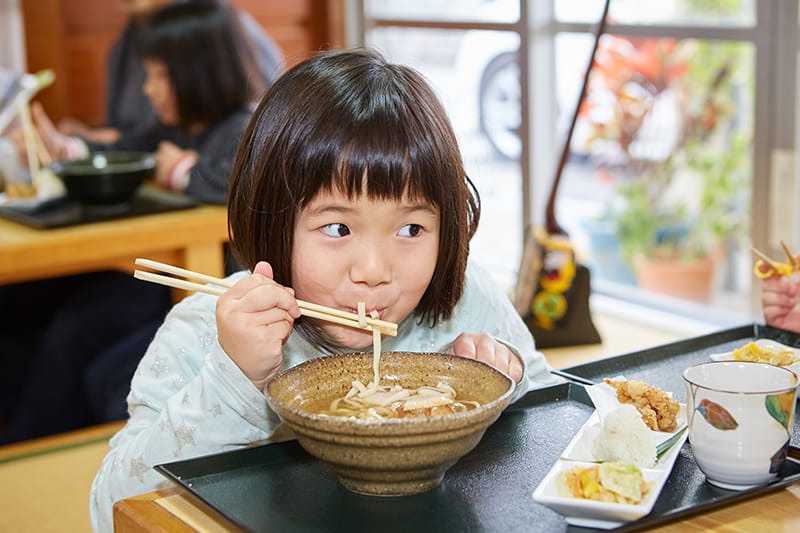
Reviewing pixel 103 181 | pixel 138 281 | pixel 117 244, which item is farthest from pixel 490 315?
pixel 138 281

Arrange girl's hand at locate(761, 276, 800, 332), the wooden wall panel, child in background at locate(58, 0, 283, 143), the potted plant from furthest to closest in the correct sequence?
the wooden wall panel, child in background at locate(58, 0, 283, 143), the potted plant, girl's hand at locate(761, 276, 800, 332)

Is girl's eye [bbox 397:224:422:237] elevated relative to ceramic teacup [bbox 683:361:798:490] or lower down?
elevated

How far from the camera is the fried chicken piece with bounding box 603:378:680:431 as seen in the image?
1137 millimetres

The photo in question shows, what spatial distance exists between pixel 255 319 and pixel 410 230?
0.74ft

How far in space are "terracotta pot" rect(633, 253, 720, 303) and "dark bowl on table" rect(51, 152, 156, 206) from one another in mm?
1371

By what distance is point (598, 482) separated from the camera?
0.97 m

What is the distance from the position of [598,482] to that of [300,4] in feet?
11.5

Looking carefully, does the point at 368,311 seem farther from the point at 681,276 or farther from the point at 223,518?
the point at 681,276

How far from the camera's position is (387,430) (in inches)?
36.7

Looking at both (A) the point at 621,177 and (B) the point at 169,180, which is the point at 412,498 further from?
(A) the point at 621,177

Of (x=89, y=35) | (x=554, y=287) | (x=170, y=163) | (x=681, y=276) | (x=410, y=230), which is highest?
(x=89, y=35)

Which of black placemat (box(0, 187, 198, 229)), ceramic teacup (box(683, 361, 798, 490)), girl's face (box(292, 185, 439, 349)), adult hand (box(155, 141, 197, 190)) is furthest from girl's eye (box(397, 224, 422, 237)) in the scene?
adult hand (box(155, 141, 197, 190))

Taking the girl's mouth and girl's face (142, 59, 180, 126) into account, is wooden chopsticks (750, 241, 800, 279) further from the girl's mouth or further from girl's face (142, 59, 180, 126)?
girl's face (142, 59, 180, 126)

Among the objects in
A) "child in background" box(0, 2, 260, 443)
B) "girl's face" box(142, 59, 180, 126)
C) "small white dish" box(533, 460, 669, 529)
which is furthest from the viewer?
"girl's face" box(142, 59, 180, 126)
